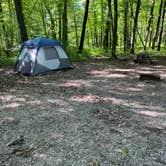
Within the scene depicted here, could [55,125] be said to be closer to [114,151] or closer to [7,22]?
[114,151]

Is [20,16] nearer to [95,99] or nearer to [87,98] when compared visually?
[87,98]

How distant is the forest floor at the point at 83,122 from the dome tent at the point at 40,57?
1.19m

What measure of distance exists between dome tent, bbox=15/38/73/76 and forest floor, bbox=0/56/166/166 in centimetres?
119

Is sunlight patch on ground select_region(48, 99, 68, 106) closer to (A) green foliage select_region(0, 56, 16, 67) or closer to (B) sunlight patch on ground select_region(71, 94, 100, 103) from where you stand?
(B) sunlight patch on ground select_region(71, 94, 100, 103)

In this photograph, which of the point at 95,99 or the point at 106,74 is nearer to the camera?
the point at 95,99

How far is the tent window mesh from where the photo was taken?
39.8ft

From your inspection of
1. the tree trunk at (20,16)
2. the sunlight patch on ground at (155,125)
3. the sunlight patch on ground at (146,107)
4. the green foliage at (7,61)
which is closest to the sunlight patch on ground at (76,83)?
the sunlight patch on ground at (146,107)

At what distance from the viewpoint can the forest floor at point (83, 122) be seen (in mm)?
4617

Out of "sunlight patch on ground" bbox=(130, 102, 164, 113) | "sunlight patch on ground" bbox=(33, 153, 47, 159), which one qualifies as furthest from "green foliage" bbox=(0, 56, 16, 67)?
"sunlight patch on ground" bbox=(33, 153, 47, 159)

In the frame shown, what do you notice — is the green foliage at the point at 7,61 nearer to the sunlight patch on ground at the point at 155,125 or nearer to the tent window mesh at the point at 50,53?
the tent window mesh at the point at 50,53

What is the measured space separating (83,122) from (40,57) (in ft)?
21.1

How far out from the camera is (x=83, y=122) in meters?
6.14

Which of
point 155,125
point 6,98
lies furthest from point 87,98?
point 155,125

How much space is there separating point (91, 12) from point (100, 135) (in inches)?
976
